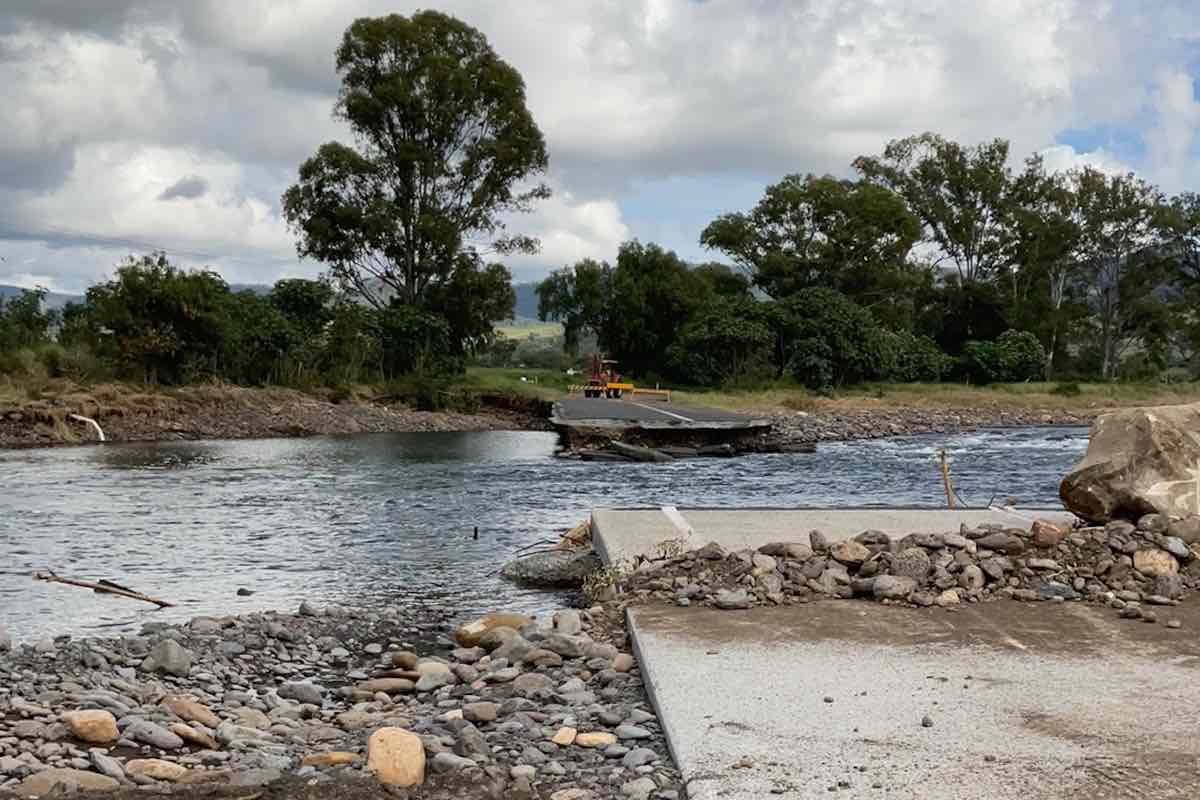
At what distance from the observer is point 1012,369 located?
5762cm

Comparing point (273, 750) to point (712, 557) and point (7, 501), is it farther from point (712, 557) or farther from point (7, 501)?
point (7, 501)

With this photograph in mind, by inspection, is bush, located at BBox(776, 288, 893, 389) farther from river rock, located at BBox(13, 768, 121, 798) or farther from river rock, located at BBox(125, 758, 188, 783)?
river rock, located at BBox(13, 768, 121, 798)

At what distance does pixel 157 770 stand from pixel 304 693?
1995 millimetres

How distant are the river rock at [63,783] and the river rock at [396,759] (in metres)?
1.03

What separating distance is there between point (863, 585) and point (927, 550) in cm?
80

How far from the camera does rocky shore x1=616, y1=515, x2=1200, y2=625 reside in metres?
7.89

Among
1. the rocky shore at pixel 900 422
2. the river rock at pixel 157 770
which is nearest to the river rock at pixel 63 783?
the river rock at pixel 157 770

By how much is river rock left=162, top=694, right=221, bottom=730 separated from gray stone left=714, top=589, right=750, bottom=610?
3127 millimetres

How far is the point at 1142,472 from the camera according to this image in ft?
30.4

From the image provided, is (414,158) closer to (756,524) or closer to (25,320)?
(25,320)

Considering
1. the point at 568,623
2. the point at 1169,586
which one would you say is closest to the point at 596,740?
the point at 568,623

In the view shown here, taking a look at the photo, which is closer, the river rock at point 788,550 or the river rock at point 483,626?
the river rock at point 483,626

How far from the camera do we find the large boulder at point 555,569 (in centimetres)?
1103

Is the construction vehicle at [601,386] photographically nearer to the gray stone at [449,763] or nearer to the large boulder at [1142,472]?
the large boulder at [1142,472]
